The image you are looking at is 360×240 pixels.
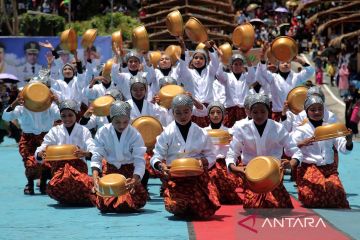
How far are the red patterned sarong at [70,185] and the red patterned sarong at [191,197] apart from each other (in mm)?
1338

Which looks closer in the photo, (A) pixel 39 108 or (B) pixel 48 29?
(A) pixel 39 108

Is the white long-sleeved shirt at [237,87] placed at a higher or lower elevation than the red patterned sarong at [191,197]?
higher

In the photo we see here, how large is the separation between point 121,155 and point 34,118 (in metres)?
2.26

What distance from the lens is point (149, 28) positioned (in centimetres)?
2652

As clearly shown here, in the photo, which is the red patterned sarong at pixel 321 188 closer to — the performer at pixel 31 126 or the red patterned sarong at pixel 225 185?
the red patterned sarong at pixel 225 185

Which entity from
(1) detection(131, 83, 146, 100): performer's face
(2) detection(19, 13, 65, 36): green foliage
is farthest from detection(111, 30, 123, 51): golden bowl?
(2) detection(19, 13, 65, 36): green foliage

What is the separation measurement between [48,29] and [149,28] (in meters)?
5.23

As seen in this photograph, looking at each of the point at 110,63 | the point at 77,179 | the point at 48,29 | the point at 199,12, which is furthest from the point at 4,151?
the point at 48,29

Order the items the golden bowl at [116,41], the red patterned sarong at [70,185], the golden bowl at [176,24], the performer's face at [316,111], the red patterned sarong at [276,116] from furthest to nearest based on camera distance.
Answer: the golden bowl at [116,41] → the red patterned sarong at [276,116] → the golden bowl at [176,24] → the red patterned sarong at [70,185] → the performer's face at [316,111]

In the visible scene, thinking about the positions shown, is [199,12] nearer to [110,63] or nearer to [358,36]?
[358,36]

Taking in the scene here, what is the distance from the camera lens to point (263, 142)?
9.25 m

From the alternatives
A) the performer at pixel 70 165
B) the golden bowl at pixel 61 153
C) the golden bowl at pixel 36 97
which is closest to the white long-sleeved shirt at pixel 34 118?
the golden bowl at pixel 36 97

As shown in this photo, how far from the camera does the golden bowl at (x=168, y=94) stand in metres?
11.5

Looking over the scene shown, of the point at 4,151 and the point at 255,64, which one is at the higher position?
the point at 255,64
